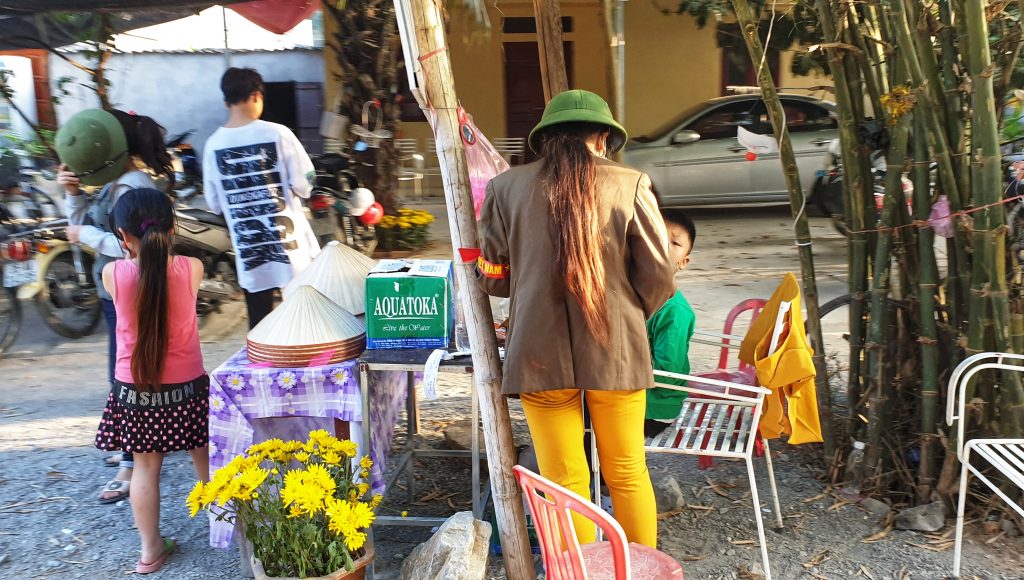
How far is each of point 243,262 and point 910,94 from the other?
118 inches

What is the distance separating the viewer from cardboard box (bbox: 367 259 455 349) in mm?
2977

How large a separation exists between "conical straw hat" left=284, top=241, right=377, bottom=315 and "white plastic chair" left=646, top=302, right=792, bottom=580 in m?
1.22

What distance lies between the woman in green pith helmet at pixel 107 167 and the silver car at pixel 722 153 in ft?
23.6

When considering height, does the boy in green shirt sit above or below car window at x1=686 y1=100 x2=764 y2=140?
below

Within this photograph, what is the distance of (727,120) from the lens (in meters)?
10.3

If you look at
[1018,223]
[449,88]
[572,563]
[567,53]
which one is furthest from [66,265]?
[567,53]

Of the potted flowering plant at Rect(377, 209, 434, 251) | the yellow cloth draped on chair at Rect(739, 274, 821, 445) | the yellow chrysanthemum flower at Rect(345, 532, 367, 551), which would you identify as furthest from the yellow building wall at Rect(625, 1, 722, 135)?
the yellow chrysanthemum flower at Rect(345, 532, 367, 551)

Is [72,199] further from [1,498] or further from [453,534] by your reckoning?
[453,534]

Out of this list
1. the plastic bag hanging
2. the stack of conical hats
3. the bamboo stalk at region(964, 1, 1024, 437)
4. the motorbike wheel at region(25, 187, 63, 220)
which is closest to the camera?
the plastic bag hanging

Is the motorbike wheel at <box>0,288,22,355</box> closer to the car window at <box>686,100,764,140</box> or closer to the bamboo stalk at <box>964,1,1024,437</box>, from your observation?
the bamboo stalk at <box>964,1,1024,437</box>

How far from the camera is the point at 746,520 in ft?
11.2

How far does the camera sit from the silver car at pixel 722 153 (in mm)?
10172

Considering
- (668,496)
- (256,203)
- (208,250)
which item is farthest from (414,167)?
(668,496)

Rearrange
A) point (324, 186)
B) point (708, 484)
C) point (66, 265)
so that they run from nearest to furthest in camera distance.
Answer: point (708, 484)
point (66, 265)
point (324, 186)
